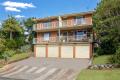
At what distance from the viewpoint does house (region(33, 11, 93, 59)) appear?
46781 millimetres

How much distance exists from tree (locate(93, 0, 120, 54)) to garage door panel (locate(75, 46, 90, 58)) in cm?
234

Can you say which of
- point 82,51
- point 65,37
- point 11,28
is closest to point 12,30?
point 11,28

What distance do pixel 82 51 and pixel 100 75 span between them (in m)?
16.2

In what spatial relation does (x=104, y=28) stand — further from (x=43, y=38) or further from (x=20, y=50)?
(x=20, y=50)

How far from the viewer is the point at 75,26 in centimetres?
5012

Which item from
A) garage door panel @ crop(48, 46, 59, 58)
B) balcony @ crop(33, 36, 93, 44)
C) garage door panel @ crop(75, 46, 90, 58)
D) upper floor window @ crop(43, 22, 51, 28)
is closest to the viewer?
garage door panel @ crop(75, 46, 90, 58)

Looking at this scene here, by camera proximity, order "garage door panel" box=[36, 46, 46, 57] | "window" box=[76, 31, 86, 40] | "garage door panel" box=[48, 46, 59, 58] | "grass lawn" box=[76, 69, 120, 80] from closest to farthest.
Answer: "grass lawn" box=[76, 69, 120, 80]
"window" box=[76, 31, 86, 40]
"garage door panel" box=[48, 46, 59, 58]
"garage door panel" box=[36, 46, 46, 57]

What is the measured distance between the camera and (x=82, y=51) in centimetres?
4619

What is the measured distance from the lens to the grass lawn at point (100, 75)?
95.0 ft

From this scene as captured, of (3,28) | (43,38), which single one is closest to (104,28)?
(43,38)

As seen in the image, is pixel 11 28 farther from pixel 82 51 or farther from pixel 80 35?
pixel 82 51

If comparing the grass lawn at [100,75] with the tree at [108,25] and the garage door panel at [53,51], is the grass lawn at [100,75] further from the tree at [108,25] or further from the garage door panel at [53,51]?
the garage door panel at [53,51]

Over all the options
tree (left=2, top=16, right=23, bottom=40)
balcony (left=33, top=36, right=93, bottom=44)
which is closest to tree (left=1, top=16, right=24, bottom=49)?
tree (left=2, top=16, right=23, bottom=40)

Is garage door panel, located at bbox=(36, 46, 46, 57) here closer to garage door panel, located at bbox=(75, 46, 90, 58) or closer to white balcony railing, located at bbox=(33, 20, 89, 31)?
white balcony railing, located at bbox=(33, 20, 89, 31)
